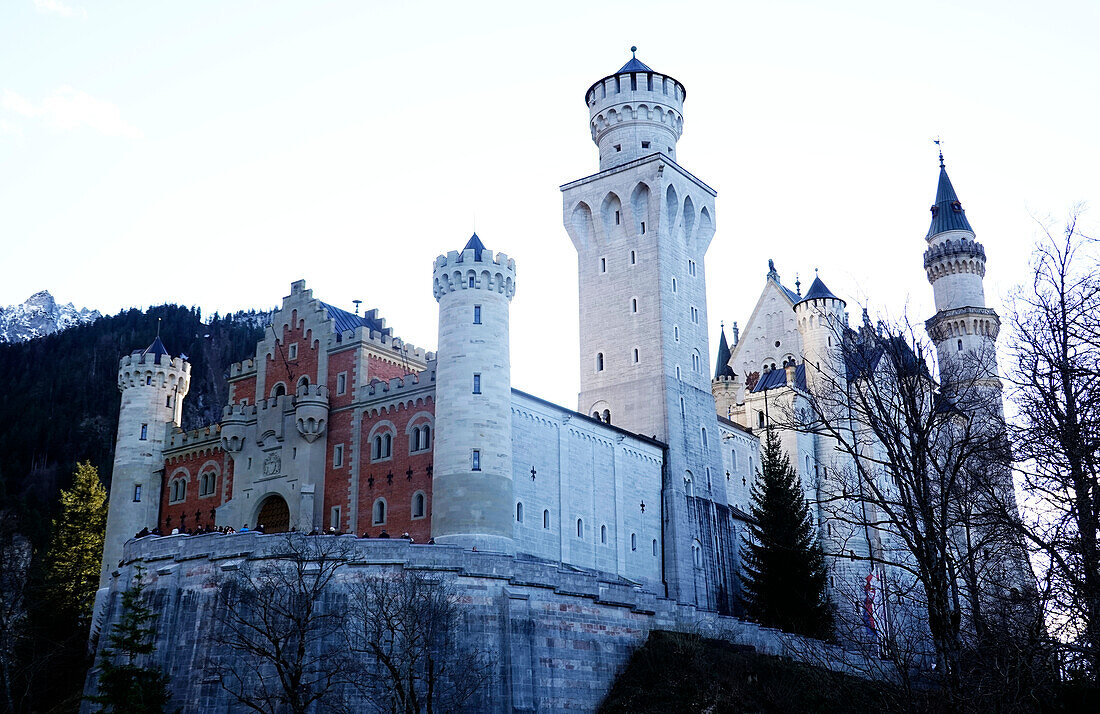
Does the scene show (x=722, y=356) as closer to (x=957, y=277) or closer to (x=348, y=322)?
(x=957, y=277)

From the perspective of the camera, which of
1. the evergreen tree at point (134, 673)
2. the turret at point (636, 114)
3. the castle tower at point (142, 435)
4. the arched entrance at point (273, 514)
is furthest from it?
the turret at point (636, 114)

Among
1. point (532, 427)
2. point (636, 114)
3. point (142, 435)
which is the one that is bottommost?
point (532, 427)

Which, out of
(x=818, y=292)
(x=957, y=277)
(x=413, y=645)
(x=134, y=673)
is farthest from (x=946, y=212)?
(x=134, y=673)

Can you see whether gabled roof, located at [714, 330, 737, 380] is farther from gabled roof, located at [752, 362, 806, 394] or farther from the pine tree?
the pine tree

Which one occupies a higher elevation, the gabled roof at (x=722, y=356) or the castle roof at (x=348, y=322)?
the gabled roof at (x=722, y=356)

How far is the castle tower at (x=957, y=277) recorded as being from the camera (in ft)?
245

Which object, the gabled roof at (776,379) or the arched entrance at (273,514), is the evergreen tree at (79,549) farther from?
the gabled roof at (776,379)

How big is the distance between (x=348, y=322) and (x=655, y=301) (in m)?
16.8

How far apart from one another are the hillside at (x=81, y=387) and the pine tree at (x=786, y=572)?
63.5 metres

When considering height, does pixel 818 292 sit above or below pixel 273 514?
above

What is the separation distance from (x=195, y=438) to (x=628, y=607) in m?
26.5

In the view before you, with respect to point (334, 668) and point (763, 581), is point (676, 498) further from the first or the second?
point (334, 668)

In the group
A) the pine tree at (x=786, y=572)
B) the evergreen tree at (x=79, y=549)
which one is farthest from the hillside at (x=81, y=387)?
the pine tree at (x=786, y=572)

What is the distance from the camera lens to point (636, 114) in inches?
2482
